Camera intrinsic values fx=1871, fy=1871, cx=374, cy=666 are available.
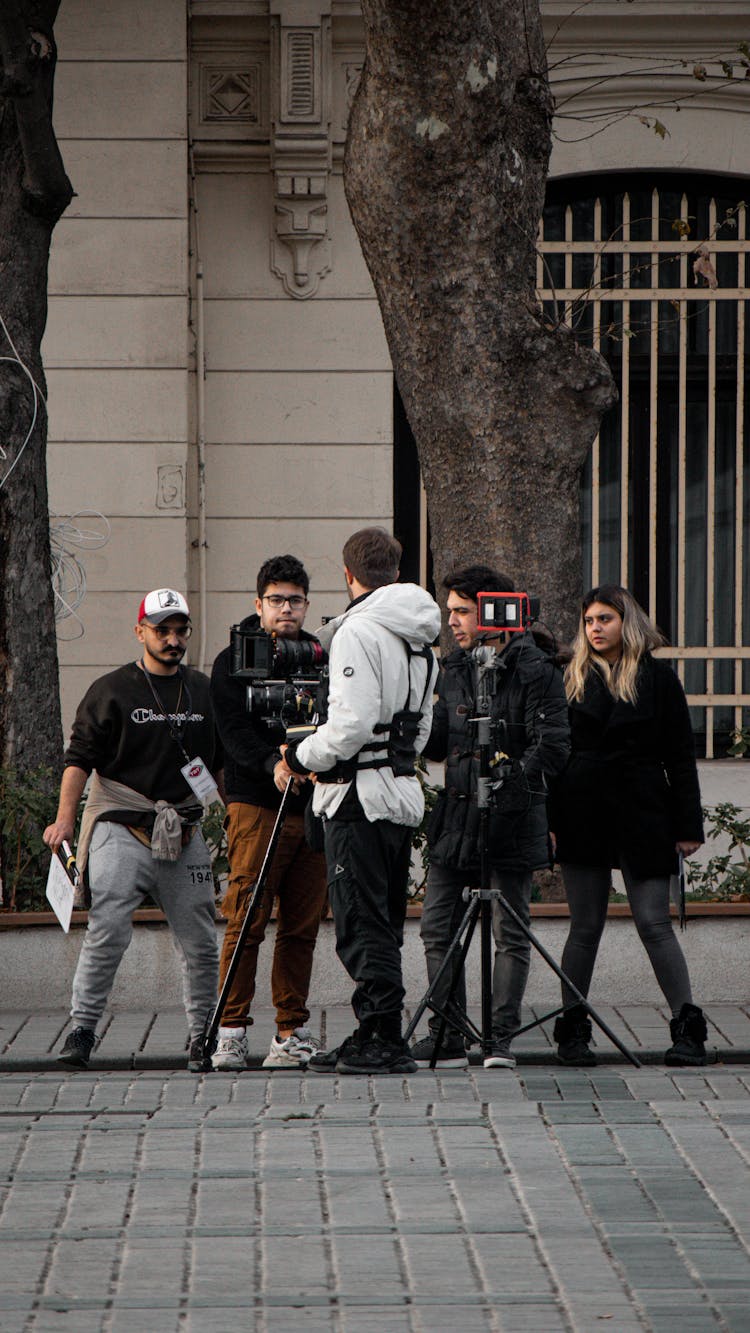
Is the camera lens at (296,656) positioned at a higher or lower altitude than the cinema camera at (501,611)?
lower

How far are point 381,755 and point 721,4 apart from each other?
25.0ft

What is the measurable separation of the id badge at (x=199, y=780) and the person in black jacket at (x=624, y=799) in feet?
4.17

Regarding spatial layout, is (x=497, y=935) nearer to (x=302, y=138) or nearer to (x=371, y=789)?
(x=371, y=789)

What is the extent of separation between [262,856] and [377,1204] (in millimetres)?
2151

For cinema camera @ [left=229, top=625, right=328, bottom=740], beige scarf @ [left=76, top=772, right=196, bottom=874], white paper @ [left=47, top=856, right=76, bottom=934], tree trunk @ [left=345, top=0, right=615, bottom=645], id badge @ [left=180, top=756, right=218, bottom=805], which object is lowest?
white paper @ [left=47, top=856, right=76, bottom=934]

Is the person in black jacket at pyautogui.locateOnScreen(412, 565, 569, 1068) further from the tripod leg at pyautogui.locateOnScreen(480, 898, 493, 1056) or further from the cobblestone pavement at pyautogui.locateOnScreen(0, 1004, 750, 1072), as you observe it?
the cobblestone pavement at pyautogui.locateOnScreen(0, 1004, 750, 1072)

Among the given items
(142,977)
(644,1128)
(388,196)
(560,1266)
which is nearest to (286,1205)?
(560,1266)

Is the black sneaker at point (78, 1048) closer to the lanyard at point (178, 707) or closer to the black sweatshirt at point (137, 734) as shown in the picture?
the black sweatshirt at point (137, 734)

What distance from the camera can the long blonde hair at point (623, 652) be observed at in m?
6.82

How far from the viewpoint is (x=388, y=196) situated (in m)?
8.23

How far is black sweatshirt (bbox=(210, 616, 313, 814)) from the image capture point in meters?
6.61

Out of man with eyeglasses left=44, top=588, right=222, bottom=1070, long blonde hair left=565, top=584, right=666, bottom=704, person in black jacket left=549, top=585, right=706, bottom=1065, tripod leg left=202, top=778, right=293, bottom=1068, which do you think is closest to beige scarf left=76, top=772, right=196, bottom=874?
man with eyeglasses left=44, top=588, right=222, bottom=1070

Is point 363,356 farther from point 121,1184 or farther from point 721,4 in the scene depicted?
point 121,1184

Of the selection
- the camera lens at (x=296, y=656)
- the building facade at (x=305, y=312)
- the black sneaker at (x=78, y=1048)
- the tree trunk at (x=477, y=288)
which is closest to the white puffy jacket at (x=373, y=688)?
the camera lens at (x=296, y=656)
